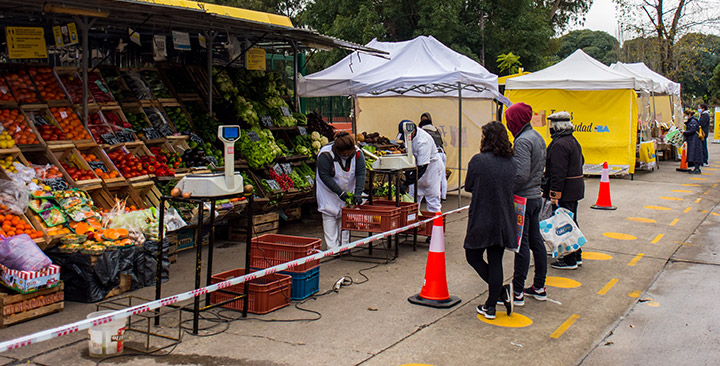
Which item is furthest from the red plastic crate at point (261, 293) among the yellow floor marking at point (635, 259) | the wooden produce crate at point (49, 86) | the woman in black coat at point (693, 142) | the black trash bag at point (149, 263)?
the woman in black coat at point (693, 142)

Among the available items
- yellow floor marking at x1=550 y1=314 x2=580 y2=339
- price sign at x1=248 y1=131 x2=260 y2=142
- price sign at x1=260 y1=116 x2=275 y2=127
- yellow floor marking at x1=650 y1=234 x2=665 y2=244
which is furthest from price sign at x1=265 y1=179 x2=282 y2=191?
yellow floor marking at x1=650 y1=234 x2=665 y2=244

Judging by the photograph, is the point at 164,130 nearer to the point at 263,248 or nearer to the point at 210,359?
the point at 263,248

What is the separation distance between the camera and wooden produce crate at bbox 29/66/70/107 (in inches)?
324

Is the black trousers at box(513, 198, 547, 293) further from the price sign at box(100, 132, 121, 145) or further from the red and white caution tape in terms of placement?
the price sign at box(100, 132, 121, 145)

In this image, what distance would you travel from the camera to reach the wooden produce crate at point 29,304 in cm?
582

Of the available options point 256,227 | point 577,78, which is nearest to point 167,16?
point 256,227

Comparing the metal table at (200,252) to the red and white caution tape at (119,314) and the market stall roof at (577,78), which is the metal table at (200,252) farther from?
the market stall roof at (577,78)

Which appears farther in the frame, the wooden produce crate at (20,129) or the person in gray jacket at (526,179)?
the wooden produce crate at (20,129)

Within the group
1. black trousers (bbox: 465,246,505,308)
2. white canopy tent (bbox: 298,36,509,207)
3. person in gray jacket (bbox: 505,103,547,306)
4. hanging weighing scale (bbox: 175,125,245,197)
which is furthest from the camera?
white canopy tent (bbox: 298,36,509,207)

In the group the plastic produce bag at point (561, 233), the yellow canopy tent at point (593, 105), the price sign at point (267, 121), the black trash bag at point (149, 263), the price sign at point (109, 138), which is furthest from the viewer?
the yellow canopy tent at point (593, 105)

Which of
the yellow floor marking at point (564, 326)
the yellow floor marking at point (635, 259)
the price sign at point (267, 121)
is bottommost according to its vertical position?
the yellow floor marking at point (564, 326)

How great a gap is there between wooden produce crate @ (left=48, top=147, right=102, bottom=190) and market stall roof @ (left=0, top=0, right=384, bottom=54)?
1.69 metres

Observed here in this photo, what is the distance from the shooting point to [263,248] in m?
6.93

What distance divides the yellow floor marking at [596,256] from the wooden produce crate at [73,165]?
22.1 ft
